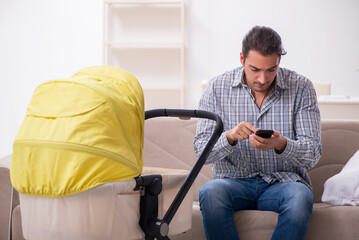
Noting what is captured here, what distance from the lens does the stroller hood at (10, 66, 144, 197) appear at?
117cm

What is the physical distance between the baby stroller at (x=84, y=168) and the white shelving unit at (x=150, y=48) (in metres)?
4.23

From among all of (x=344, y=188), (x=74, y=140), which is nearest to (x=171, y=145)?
(x=344, y=188)

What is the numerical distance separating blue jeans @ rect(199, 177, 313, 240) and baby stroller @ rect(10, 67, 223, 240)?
11.4 inches

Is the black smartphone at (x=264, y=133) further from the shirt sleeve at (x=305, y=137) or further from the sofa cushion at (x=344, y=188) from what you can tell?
the sofa cushion at (x=344, y=188)

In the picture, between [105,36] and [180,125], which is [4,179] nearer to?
[180,125]

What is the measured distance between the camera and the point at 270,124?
5.87 ft

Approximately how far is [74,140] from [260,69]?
81cm

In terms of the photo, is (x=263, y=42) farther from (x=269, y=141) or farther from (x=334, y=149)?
(x=334, y=149)

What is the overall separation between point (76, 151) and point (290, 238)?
0.76 metres

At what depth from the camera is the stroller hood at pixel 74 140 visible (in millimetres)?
1171

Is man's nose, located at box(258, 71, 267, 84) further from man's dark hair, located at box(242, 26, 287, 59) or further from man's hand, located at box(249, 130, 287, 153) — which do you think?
man's hand, located at box(249, 130, 287, 153)

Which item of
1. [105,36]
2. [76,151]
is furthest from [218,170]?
[105,36]

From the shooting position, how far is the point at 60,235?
3.85 feet

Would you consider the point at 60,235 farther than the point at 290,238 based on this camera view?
No
